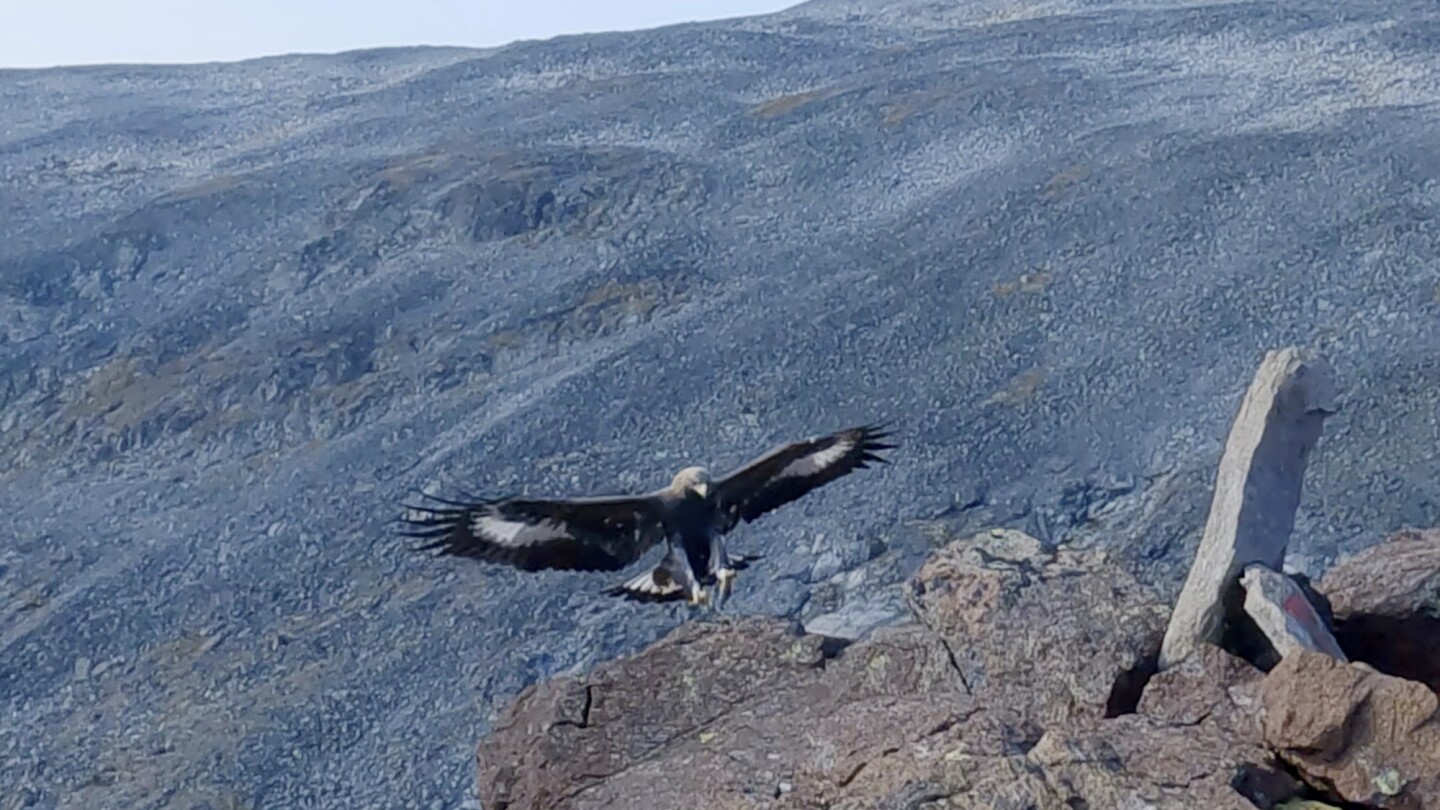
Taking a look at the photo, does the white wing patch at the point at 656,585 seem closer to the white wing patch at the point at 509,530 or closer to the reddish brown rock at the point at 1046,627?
the white wing patch at the point at 509,530

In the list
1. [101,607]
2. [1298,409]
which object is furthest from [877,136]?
[1298,409]

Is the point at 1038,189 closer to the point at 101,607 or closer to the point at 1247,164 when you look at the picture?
the point at 1247,164

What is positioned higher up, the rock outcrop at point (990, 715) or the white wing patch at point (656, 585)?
the rock outcrop at point (990, 715)

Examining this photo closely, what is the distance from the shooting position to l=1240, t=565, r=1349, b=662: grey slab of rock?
640 cm

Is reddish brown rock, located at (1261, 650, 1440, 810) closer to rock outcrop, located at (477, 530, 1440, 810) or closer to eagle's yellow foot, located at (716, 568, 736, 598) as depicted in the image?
rock outcrop, located at (477, 530, 1440, 810)

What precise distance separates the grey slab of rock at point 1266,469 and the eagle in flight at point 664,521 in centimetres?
206

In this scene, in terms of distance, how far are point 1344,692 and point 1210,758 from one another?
0.51m

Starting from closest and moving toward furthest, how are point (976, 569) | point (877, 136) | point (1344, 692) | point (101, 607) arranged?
point (1344, 692), point (976, 569), point (101, 607), point (877, 136)

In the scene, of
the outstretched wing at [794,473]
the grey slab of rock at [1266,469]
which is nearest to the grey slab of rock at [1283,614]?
the grey slab of rock at [1266,469]

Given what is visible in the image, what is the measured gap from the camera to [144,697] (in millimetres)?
13711

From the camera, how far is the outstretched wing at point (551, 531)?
27.1ft

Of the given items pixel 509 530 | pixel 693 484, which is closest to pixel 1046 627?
pixel 693 484

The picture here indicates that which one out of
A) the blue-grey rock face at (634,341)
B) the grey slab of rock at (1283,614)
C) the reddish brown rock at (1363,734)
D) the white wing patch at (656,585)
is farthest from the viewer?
the blue-grey rock face at (634,341)

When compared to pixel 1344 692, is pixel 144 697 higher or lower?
lower
